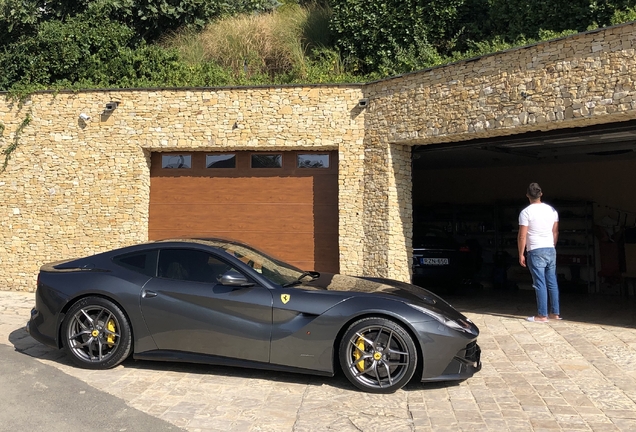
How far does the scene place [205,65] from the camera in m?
12.1

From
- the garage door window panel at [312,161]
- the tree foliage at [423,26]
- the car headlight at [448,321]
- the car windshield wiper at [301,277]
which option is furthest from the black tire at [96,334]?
the tree foliage at [423,26]

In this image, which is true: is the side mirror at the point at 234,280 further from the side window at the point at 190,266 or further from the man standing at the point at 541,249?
the man standing at the point at 541,249

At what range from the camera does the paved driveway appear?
423 cm

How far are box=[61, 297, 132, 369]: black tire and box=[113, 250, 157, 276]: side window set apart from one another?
42cm

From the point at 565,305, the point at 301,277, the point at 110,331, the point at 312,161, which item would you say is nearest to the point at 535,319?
the point at 565,305

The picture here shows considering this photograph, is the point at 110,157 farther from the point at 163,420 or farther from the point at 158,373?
the point at 163,420

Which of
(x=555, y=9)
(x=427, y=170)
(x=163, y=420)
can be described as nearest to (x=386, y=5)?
(x=555, y=9)

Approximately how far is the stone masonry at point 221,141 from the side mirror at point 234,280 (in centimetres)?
467

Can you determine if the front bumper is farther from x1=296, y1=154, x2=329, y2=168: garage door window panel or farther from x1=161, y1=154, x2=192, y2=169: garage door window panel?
x1=161, y1=154, x2=192, y2=169: garage door window panel

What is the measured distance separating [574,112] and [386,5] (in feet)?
20.4

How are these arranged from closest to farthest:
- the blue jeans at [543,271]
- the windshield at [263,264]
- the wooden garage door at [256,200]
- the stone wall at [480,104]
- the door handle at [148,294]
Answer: the door handle at [148,294] → the windshield at [263,264] → the stone wall at [480,104] → the blue jeans at [543,271] → the wooden garage door at [256,200]

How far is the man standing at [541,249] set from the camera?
7672 mm

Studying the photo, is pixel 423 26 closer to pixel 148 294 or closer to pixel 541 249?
pixel 541 249

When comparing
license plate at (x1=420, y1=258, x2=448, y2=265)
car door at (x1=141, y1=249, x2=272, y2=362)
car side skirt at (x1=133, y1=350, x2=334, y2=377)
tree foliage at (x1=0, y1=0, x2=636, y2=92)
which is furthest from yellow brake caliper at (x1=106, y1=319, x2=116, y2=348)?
tree foliage at (x1=0, y1=0, x2=636, y2=92)
